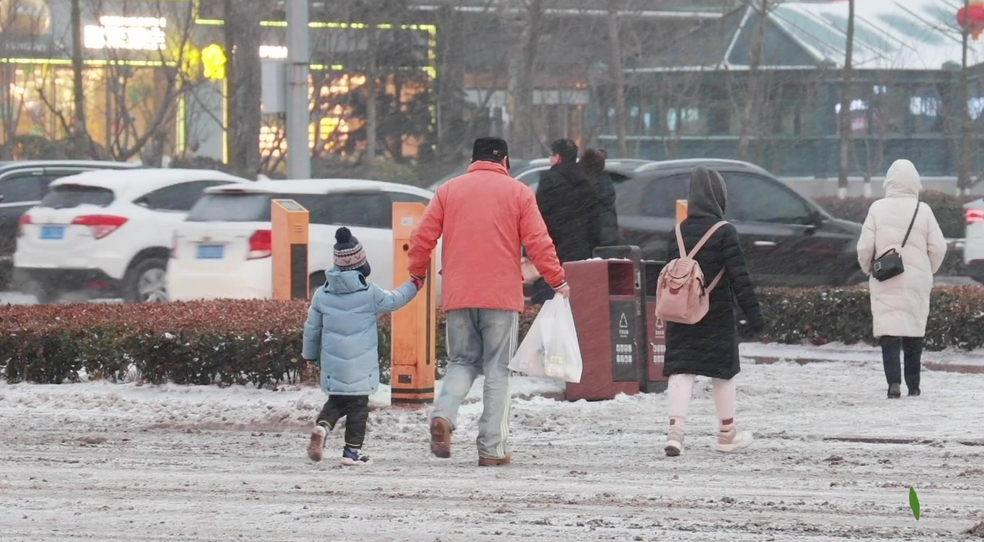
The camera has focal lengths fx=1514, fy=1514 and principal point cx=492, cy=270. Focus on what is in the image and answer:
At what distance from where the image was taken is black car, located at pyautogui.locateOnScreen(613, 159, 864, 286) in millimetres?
15414

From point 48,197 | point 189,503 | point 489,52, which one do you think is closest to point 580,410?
point 189,503

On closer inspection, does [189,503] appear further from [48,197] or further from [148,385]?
[48,197]

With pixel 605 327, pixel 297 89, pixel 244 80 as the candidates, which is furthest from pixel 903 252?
pixel 244 80

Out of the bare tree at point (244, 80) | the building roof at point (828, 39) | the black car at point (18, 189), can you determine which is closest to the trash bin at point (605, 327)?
the black car at point (18, 189)

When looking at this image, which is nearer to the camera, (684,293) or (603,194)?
(684,293)

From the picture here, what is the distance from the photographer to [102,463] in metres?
7.86

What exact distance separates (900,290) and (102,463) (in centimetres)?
559

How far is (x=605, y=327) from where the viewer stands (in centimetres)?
1040

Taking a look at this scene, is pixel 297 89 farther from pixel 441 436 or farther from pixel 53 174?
pixel 441 436

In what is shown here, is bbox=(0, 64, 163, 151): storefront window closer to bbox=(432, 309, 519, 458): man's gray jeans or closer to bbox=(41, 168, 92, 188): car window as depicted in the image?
bbox=(41, 168, 92, 188): car window

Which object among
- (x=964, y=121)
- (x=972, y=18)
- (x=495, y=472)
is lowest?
(x=495, y=472)

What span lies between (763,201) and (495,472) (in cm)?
894

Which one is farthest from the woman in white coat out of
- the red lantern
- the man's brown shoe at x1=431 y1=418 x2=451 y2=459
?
the red lantern

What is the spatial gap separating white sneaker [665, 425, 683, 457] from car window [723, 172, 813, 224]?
7911 mm
